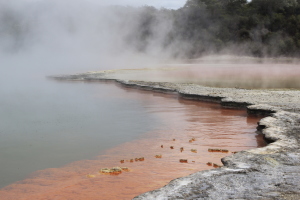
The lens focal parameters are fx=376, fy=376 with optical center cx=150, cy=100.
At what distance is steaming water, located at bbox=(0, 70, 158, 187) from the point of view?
13.5 ft

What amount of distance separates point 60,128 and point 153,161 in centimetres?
225

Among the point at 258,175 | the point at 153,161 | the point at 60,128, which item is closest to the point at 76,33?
the point at 60,128

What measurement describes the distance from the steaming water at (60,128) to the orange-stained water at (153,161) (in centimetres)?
25

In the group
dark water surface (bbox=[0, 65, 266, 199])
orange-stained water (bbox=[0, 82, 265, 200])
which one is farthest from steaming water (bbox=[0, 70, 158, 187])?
orange-stained water (bbox=[0, 82, 265, 200])

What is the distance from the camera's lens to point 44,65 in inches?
904

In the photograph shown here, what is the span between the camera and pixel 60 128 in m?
5.64

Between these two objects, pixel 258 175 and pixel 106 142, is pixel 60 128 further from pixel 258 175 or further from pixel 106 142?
pixel 258 175

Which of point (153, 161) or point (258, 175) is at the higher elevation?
point (258, 175)

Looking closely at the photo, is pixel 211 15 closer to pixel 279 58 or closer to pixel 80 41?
pixel 279 58

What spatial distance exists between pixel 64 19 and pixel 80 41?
208 centimetres

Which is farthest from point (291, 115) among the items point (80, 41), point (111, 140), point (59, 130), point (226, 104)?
point (80, 41)

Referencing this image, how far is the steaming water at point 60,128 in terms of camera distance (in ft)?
13.5

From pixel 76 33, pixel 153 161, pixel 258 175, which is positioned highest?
pixel 76 33

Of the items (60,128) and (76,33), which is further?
(76,33)
